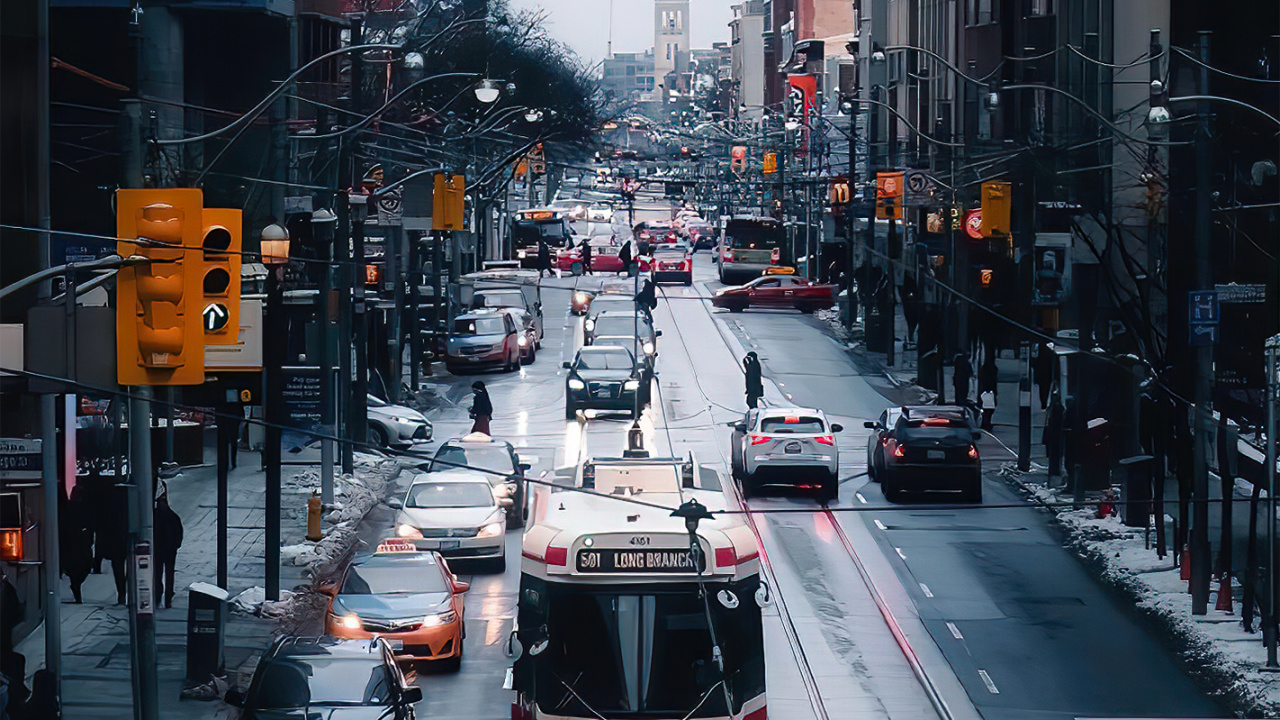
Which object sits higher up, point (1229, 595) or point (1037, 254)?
point (1037, 254)

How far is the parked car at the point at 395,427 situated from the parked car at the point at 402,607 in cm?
1706

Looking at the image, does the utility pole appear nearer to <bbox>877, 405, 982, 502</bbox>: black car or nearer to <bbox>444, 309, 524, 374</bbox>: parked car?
<bbox>877, 405, 982, 502</bbox>: black car

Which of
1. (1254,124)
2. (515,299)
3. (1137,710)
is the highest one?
(1254,124)

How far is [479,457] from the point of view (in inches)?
1256

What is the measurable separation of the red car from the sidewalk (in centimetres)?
3769

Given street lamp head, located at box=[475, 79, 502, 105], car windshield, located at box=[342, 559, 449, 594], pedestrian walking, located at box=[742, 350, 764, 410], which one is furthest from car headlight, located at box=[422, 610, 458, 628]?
pedestrian walking, located at box=[742, 350, 764, 410]

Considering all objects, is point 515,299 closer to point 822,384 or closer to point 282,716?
point 822,384

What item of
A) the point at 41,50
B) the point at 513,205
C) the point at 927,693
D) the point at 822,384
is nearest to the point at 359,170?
the point at 822,384

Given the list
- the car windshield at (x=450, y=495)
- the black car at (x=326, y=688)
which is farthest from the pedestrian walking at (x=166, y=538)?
the black car at (x=326, y=688)

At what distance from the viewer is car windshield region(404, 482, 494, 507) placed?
28.4m

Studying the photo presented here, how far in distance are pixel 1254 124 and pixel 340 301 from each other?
20.3m

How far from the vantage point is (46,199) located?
2394 centimetres

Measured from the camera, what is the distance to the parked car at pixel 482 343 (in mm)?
53906

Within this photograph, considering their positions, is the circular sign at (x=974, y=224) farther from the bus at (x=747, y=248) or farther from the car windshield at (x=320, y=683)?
the car windshield at (x=320, y=683)
